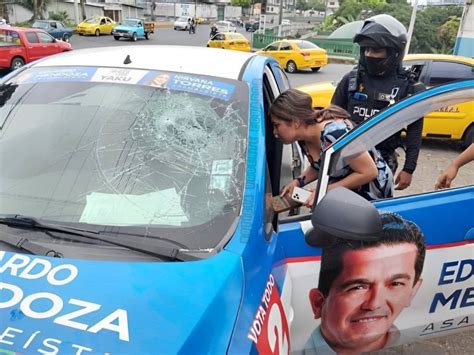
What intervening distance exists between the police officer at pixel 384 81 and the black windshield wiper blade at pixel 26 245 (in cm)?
199

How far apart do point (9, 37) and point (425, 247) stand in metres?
15.6

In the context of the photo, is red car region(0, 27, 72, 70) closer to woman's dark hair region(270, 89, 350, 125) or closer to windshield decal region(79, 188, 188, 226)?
woman's dark hair region(270, 89, 350, 125)

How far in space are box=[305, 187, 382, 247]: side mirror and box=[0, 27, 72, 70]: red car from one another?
1470 cm

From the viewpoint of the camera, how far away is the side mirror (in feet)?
4.55

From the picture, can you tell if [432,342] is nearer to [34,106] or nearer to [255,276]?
[255,276]

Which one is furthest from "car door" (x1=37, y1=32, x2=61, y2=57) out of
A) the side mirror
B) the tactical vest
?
the side mirror

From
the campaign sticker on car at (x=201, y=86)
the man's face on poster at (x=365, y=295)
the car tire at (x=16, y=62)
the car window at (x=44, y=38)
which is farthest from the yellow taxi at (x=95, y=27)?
the man's face on poster at (x=365, y=295)

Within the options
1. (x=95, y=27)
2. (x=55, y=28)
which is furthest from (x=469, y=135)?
(x=95, y=27)

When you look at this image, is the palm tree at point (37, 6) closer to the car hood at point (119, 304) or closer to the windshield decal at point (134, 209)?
the windshield decal at point (134, 209)

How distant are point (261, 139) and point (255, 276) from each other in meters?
0.61

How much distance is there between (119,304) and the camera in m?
1.14

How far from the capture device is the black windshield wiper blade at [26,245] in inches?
52.8

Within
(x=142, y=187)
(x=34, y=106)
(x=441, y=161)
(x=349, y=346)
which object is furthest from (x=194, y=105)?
(x=441, y=161)

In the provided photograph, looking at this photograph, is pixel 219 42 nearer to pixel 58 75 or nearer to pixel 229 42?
pixel 229 42
